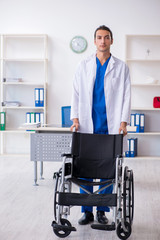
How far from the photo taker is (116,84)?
3154 millimetres

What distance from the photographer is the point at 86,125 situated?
3.21 metres

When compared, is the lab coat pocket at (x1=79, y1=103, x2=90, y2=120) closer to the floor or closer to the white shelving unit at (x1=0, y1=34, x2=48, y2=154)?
the floor

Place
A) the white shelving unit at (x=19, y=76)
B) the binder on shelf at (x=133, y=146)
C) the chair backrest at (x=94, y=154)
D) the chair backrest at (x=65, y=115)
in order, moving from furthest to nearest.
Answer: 1. the white shelving unit at (x=19, y=76)
2. the binder on shelf at (x=133, y=146)
3. the chair backrest at (x=65, y=115)
4. the chair backrest at (x=94, y=154)

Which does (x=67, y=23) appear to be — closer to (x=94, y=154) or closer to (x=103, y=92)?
(x=103, y=92)

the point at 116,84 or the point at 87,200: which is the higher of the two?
the point at 116,84

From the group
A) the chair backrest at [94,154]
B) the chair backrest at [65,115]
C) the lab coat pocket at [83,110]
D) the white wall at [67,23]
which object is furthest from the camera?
the white wall at [67,23]

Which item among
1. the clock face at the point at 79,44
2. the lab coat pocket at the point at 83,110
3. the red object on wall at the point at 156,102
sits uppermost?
the clock face at the point at 79,44

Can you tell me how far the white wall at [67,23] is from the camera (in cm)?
638

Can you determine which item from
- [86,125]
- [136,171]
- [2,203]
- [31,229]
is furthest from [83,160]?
[136,171]

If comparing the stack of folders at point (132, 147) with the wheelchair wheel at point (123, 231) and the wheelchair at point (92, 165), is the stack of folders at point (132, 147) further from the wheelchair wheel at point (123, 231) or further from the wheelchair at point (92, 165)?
the wheelchair wheel at point (123, 231)

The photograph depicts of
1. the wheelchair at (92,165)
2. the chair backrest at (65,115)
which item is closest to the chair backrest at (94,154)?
the wheelchair at (92,165)

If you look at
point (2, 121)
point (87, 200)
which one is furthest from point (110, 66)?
point (2, 121)

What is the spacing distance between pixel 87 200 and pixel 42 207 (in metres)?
1.13

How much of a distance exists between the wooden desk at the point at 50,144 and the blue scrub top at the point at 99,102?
135cm
